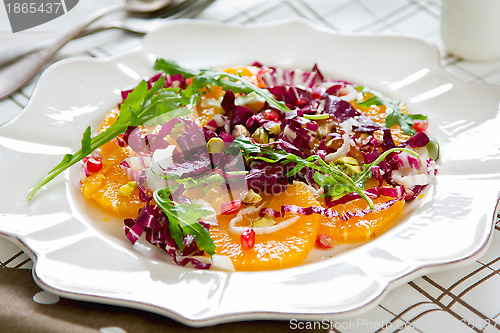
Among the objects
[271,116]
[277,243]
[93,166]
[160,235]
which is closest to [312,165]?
[277,243]

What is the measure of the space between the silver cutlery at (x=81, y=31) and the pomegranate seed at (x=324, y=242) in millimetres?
2450

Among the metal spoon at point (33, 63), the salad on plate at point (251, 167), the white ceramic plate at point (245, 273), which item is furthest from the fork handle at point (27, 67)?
the salad on plate at point (251, 167)

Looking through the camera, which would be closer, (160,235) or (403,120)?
(160,235)

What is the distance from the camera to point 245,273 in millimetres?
2299

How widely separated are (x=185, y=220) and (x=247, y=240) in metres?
0.29

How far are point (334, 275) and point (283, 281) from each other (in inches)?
8.4

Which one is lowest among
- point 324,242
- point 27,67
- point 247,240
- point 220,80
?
point 324,242

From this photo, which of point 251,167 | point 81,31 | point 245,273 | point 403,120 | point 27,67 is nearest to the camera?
point 245,273

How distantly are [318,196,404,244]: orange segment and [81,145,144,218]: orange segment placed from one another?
3.08ft

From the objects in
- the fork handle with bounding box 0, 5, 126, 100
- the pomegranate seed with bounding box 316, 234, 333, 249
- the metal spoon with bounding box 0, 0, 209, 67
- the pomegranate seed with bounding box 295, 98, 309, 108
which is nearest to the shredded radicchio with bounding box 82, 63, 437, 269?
the pomegranate seed with bounding box 295, 98, 309, 108

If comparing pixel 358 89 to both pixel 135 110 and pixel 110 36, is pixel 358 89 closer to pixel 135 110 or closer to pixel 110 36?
pixel 135 110

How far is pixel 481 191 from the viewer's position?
263 cm

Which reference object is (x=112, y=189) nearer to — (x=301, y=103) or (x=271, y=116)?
(x=271, y=116)

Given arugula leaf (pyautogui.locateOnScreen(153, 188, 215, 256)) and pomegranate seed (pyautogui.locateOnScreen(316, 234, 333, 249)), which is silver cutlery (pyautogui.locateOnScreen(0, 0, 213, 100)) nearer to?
arugula leaf (pyautogui.locateOnScreen(153, 188, 215, 256))
